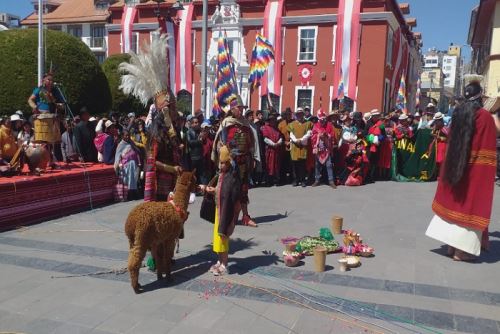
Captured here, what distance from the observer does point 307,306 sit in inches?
162

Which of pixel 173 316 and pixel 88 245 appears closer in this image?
pixel 173 316

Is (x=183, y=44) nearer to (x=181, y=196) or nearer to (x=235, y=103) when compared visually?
(x=235, y=103)

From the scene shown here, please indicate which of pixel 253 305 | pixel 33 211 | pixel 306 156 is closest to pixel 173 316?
pixel 253 305

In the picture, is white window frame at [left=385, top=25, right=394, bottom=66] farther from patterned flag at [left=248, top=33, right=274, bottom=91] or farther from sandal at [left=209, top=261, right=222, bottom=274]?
sandal at [left=209, top=261, right=222, bottom=274]

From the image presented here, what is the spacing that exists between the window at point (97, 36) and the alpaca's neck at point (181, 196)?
45412mm

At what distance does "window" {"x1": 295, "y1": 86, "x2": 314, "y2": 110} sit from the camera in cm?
2846

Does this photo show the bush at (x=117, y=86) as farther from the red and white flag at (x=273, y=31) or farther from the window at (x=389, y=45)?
the window at (x=389, y=45)

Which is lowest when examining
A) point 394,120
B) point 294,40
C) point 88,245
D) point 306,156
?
point 88,245

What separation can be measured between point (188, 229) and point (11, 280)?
8.91ft

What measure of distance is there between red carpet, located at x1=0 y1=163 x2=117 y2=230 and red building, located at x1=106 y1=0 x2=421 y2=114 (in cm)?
1744

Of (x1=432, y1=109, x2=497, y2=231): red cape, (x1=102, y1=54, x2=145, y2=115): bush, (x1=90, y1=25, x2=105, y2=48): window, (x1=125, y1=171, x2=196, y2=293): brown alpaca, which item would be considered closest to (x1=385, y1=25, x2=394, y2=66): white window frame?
(x1=102, y1=54, x2=145, y2=115): bush

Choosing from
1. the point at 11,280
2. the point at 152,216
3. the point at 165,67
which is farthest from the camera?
the point at 165,67

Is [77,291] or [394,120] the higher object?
[394,120]

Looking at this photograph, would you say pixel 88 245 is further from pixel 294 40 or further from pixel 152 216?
pixel 294 40
